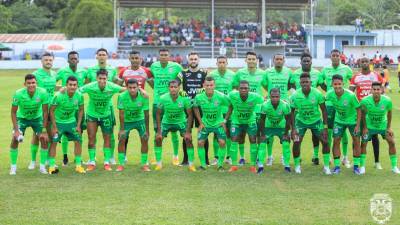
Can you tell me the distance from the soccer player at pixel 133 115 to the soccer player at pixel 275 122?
2.13m

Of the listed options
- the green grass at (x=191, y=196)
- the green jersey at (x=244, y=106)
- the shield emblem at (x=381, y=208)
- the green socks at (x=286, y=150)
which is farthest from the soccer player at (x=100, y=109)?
the shield emblem at (x=381, y=208)

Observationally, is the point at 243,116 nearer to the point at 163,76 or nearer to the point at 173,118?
the point at 173,118

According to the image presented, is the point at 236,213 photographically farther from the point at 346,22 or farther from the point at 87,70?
the point at 346,22

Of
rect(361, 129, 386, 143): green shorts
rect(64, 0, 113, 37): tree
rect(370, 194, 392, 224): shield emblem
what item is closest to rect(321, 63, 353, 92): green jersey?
rect(361, 129, 386, 143): green shorts

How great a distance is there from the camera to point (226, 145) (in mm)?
12914

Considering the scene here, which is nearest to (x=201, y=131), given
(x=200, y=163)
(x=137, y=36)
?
(x=200, y=163)

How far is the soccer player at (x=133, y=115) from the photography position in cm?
1204

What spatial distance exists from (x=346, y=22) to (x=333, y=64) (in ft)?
278

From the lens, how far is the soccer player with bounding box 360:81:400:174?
37.8 feet

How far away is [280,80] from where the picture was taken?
1291cm

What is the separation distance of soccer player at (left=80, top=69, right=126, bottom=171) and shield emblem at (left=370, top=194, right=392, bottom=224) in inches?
196

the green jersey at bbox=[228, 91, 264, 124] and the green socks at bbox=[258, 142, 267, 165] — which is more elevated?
the green jersey at bbox=[228, 91, 264, 124]

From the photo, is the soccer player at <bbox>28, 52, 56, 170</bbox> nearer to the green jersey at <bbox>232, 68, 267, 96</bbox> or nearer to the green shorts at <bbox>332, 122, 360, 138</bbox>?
the green jersey at <bbox>232, 68, 267, 96</bbox>

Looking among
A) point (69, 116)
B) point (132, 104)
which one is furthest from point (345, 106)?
point (69, 116)
